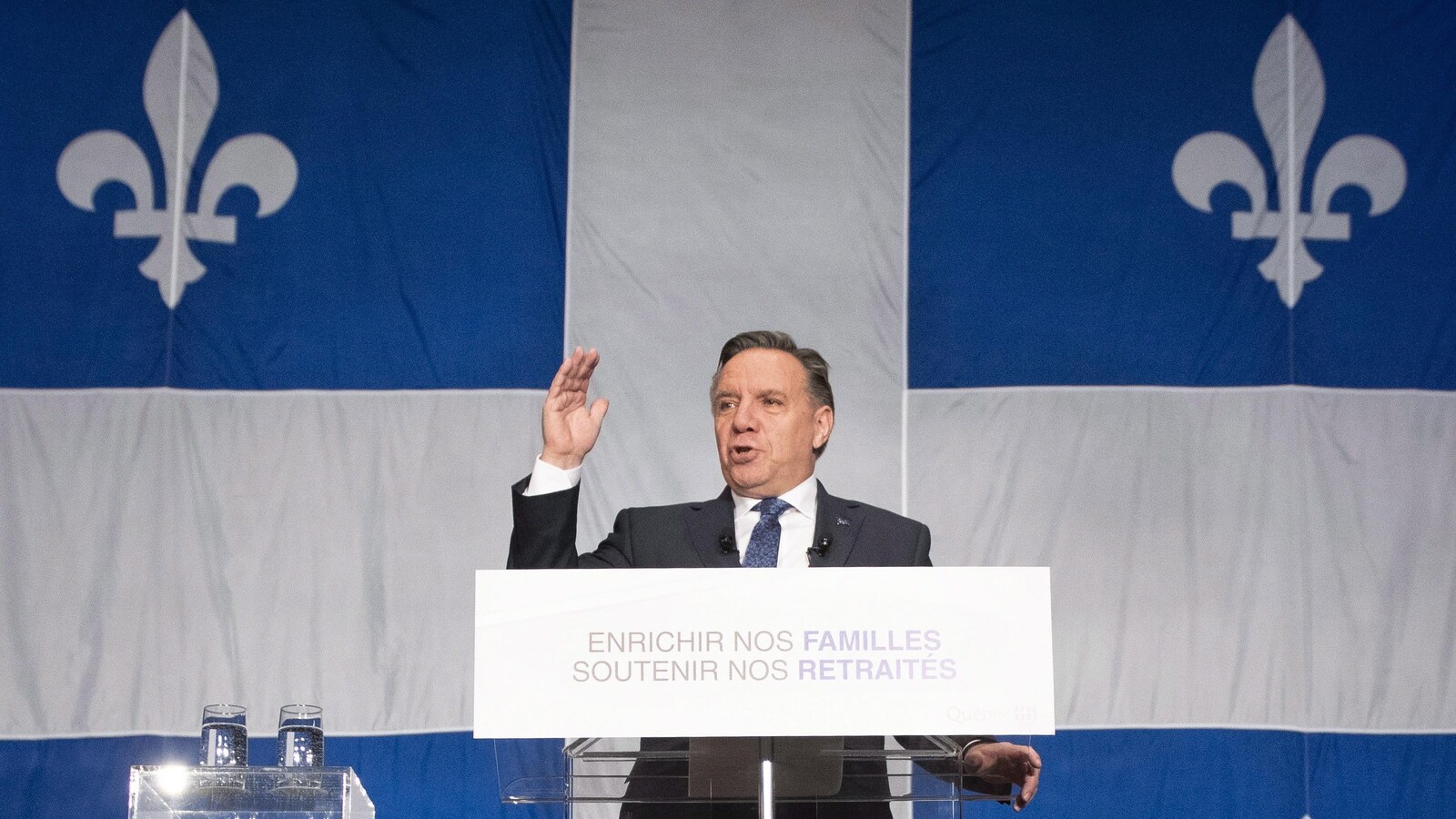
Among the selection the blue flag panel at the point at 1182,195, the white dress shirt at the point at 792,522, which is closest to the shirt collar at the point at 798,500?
the white dress shirt at the point at 792,522

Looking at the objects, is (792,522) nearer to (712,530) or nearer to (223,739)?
(712,530)

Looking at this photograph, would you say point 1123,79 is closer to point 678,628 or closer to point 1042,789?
point 1042,789

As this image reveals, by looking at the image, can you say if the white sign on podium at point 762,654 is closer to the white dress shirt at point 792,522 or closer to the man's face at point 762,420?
the white dress shirt at point 792,522

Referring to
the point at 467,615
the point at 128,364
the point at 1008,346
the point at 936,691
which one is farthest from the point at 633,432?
the point at 936,691

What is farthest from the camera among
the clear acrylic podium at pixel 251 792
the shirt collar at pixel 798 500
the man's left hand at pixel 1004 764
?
the shirt collar at pixel 798 500

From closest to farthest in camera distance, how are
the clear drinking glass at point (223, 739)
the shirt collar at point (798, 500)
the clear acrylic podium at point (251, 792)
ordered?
1. the clear acrylic podium at point (251, 792)
2. the clear drinking glass at point (223, 739)
3. the shirt collar at point (798, 500)

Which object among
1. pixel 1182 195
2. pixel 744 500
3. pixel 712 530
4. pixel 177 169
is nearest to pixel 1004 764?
pixel 712 530

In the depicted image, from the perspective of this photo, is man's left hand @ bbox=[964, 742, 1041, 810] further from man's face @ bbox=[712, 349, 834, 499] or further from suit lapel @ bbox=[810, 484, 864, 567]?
man's face @ bbox=[712, 349, 834, 499]

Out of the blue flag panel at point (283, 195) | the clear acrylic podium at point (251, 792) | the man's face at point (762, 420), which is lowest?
the clear acrylic podium at point (251, 792)

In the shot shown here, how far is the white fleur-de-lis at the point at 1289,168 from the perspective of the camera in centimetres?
439

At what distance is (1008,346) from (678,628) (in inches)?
118

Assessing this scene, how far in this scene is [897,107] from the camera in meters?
4.43

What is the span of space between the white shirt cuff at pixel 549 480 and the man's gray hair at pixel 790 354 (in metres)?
0.63

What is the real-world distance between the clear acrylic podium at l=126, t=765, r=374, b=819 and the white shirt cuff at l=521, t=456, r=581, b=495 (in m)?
0.52
